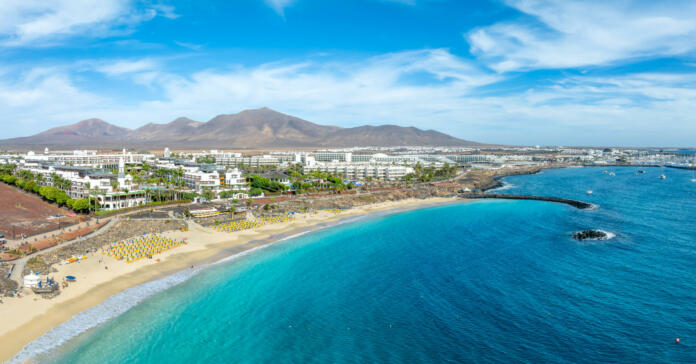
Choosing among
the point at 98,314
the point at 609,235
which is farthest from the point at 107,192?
the point at 609,235

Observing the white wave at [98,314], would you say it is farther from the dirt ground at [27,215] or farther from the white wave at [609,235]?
the white wave at [609,235]

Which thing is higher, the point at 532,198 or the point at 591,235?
the point at 532,198

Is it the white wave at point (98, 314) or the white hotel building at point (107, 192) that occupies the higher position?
the white hotel building at point (107, 192)

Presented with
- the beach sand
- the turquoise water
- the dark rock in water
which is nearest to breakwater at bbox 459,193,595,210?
the turquoise water

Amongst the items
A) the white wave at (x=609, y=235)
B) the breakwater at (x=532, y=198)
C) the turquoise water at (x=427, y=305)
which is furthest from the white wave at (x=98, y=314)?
the breakwater at (x=532, y=198)

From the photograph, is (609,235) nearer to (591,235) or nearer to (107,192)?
(591,235)

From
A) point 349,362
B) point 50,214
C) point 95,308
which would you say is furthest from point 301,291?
point 50,214
